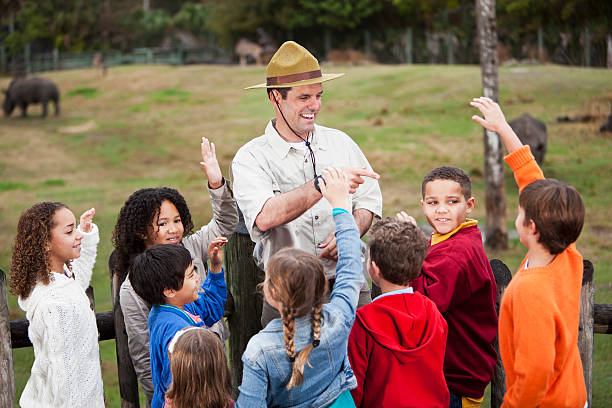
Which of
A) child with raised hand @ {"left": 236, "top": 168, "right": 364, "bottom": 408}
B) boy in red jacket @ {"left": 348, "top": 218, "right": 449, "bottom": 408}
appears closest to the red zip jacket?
boy in red jacket @ {"left": 348, "top": 218, "right": 449, "bottom": 408}

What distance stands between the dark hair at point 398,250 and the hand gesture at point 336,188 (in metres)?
0.18

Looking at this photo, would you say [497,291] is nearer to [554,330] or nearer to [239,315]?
[554,330]

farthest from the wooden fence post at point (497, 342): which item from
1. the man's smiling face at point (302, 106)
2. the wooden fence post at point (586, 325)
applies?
the man's smiling face at point (302, 106)

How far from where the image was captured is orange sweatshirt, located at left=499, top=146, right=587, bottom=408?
2.69 m

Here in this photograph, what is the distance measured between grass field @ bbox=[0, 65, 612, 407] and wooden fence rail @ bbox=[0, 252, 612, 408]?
208 cm

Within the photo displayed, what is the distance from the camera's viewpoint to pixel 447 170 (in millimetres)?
3479

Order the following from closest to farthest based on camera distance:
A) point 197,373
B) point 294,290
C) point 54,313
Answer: point 294,290 → point 197,373 → point 54,313

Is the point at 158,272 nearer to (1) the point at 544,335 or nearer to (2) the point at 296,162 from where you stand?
(2) the point at 296,162

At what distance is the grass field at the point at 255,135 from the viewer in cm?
1147

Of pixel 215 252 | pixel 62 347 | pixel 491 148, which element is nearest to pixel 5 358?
pixel 62 347

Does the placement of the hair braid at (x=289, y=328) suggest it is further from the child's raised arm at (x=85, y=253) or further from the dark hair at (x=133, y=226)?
the child's raised arm at (x=85, y=253)

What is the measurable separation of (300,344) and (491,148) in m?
7.65

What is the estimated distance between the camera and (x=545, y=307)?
2.69m

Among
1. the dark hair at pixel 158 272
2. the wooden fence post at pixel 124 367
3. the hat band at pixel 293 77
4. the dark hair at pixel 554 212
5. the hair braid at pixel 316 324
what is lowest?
the wooden fence post at pixel 124 367
